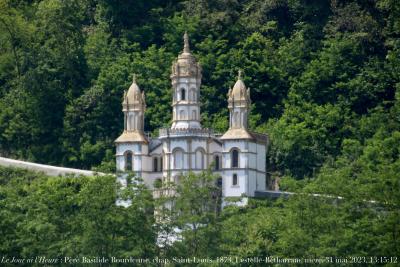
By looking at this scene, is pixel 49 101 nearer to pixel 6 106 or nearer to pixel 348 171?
pixel 6 106

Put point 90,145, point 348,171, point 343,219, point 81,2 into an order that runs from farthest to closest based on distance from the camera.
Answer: point 81,2, point 90,145, point 348,171, point 343,219

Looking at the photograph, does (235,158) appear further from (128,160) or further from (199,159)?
(128,160)

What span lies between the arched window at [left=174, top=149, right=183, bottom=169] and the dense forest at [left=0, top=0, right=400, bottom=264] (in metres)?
3.45

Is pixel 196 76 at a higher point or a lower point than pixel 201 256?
higher

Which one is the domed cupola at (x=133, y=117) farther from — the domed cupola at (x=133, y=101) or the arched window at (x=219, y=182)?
the arched window at (x=219, y=182)

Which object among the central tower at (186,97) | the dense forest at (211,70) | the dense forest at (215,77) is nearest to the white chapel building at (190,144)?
the central tower at (186,97)

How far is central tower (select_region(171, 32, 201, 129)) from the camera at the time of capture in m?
→ 119

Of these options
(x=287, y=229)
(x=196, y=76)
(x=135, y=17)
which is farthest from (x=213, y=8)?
(x=287, y=229)

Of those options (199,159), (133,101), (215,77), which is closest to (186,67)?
(133,101)

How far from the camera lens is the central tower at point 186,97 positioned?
4700 inches

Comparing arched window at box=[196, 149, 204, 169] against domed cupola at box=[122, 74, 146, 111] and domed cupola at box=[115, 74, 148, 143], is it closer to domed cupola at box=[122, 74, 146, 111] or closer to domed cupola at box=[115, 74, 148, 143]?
domed cupola at box=[115, 74, 148, 143]

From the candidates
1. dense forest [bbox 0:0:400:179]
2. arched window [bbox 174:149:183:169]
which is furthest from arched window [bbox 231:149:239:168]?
dense forest [bbox 0:0:400:179]

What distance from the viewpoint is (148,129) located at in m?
128

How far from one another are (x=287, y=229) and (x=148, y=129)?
72.2 feet
